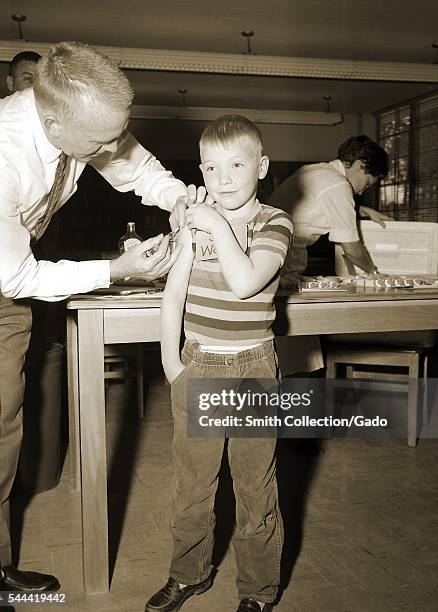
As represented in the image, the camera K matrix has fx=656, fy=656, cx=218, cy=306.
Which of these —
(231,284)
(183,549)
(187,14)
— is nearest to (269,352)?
(231,284)

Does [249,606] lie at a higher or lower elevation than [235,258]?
lower

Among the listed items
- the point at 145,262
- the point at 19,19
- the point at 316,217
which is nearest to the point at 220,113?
the point at 19,19

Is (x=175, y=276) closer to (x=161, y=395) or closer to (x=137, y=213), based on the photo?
(x=161, y=395)

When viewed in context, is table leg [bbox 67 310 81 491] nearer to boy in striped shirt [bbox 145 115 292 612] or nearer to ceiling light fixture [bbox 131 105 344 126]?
boy in striped shirt [bbox 145 115 292 612]

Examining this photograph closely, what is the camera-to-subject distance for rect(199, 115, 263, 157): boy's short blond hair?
1.54 meters

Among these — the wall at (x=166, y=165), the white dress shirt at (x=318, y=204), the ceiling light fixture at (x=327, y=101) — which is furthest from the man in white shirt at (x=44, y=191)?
the ceiling light fixture at (x=327, y=101)

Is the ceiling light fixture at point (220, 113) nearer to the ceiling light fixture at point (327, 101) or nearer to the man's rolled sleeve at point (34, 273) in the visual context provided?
the ceiling light fixture at point (327, 101)

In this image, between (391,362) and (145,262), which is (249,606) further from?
(391,362)

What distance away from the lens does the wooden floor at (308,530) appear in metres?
1.88

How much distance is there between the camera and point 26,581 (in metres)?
1.94

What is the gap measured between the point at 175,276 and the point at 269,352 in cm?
31

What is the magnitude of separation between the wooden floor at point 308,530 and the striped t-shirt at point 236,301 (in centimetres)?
78

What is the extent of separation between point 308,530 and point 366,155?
2036 millimetres

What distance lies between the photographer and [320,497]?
2596 millimetres
